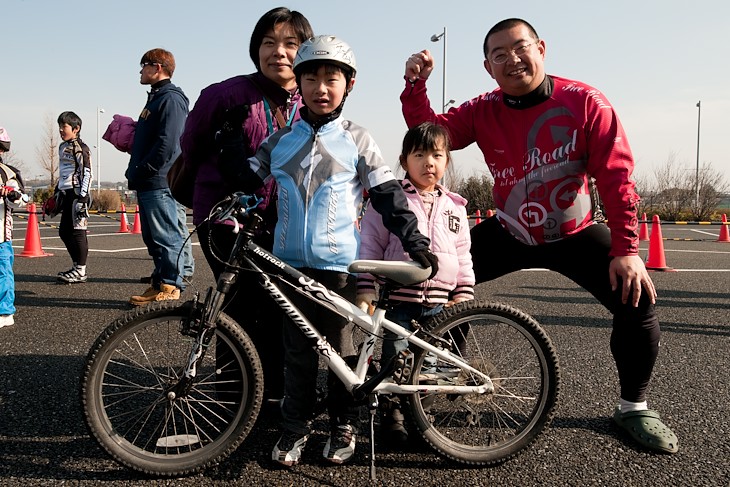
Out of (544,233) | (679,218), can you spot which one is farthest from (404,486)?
(679,218)

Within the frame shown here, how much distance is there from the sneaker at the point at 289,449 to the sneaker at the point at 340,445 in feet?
0.38

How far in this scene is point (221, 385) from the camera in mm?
2865

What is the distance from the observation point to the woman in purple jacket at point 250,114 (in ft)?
9.41

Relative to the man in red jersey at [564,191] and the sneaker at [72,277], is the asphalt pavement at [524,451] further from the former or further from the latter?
the sneaker at [72,277]

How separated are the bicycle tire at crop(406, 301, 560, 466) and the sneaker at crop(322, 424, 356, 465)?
0.31m

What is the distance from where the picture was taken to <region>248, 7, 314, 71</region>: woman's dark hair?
2.87m

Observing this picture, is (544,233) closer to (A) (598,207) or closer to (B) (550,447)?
(A) (598,207)

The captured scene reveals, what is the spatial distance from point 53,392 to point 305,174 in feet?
7.08

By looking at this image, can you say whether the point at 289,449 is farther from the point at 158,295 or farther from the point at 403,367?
the point at 158,295

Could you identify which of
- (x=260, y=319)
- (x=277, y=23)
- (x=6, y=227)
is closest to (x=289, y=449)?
(x=260, y=319)

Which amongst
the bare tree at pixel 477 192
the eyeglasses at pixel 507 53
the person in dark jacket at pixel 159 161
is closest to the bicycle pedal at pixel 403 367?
the eyeglasses at pixel 507 53

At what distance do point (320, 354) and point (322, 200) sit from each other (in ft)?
2.25

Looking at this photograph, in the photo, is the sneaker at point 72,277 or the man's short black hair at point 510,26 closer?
the man's short black hair at point 510,26

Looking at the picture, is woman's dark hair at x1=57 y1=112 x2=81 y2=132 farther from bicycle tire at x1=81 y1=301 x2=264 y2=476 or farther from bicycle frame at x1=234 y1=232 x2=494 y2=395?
bicycle frame at x1=234 y1=232 x2=494 y2=395
